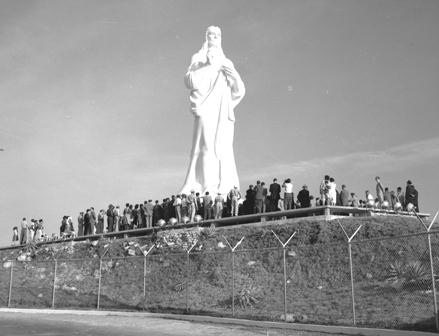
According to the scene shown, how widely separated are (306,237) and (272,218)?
333cm

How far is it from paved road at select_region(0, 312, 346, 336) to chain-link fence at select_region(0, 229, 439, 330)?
4.12 ft

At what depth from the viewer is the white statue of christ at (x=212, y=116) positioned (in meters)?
34.3

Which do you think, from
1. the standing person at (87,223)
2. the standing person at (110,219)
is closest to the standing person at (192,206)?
the standing person at (110,219)

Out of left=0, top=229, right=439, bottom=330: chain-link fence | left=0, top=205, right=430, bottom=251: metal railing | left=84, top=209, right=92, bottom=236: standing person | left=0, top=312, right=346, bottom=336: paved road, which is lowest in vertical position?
left=0, top=312, right=346, bottom=336: paved road

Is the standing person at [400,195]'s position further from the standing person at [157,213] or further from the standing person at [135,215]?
the standing person at [135,215]

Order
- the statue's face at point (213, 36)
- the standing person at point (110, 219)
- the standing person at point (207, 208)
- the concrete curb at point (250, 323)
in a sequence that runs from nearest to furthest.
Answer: the concrete curb at point (250, 323)
the standing person at point (207, 208)
the standing person at point (110, 219)
the statue's face at point (213, 36)

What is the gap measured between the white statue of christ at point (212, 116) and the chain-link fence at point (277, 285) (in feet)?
35.1

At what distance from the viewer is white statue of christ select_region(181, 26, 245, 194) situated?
112 ft

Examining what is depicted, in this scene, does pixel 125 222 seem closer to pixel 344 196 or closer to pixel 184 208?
pixel 184 208

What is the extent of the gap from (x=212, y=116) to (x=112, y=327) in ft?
68.9

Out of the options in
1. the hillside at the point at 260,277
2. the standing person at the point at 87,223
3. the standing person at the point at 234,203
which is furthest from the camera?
the standing person at the point at 87,223

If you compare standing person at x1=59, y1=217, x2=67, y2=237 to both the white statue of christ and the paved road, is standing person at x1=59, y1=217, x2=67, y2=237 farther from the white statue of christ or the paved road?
the paved road

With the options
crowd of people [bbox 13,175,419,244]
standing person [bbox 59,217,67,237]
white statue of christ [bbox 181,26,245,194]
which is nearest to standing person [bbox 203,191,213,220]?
crowd of people [bbox 13,175,419,244]

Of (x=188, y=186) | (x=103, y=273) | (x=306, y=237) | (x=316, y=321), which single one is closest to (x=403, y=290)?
(x=316, y=321)
